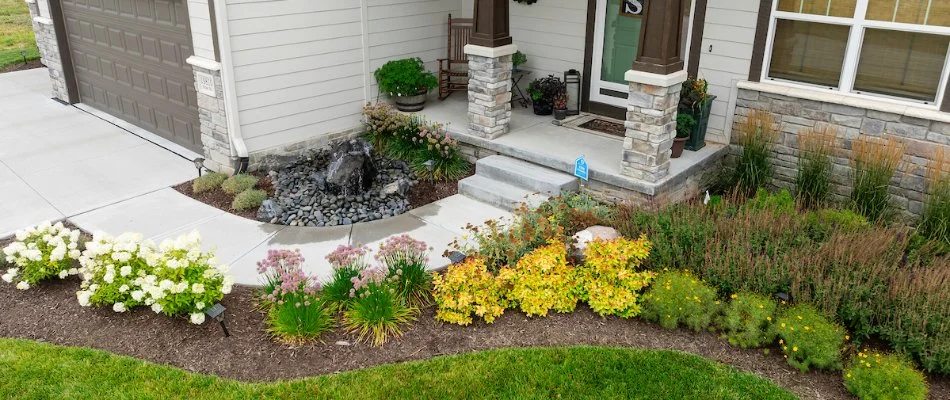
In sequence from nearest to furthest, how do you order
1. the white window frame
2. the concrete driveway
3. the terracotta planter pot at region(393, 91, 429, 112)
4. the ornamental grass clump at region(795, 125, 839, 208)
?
the white window frame, the ornamental grass clump at region(795, 125, 839, 208), the concrete driveway, the terracotta planter pot at region(393, 91, 429, 112)

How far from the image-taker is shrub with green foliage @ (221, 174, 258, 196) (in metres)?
7.29

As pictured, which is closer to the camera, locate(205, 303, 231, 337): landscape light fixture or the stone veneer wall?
locate(205, 303, 231, 337): landscape light fixture

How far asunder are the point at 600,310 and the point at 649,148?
215cm

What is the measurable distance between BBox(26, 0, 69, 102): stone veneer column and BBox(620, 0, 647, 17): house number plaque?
324 inches

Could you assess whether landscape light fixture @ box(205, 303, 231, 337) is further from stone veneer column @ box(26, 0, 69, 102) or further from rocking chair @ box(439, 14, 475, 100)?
stone veneer column @ box(26, 0, 69, 102)

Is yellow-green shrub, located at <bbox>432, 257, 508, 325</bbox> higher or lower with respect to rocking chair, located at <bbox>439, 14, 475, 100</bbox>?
lower

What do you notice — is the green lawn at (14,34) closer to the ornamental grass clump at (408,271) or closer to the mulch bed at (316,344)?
the mulch bed at (316,344)

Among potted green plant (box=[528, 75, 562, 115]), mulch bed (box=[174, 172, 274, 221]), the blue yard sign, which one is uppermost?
potted green plant (box=[528, 75, 562, 115])

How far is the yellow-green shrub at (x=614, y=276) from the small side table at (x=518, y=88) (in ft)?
14.0

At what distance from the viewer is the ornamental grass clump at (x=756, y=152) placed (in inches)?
268

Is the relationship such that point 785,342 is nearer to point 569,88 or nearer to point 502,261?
point 502,261

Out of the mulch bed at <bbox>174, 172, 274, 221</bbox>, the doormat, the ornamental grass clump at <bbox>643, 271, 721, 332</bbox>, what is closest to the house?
the doormat

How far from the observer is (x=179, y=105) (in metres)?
8.55

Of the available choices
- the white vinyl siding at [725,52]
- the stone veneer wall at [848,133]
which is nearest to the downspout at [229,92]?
the white vinyl siding at [725,52]
